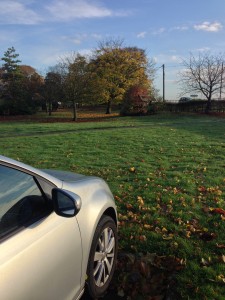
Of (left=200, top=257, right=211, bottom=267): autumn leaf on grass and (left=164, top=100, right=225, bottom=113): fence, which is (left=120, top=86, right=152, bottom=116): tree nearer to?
(left=164, top=100, right=225, bottom=113): fence

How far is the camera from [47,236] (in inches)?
98.4

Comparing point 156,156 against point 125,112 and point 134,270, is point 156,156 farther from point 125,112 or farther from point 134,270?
point 125,112

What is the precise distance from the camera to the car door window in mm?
2406

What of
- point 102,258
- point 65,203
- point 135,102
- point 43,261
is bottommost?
point 102,258

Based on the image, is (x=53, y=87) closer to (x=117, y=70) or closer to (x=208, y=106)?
(x=117, y=70)

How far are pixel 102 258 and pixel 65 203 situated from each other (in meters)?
0.99

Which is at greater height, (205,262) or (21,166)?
(21,166)

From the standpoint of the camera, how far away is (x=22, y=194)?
2656 mm

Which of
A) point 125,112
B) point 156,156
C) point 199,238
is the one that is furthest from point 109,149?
point 125,112

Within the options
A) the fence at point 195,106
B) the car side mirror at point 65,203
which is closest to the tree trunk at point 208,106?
the fence at point 195,106

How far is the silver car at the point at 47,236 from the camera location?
2.17m

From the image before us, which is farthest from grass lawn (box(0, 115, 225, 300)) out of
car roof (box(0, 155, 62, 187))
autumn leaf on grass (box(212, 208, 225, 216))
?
car roof (box(0, 155, 62, 187))

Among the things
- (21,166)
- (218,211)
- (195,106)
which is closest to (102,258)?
(21,166)

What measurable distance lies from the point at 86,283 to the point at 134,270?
87 cm
